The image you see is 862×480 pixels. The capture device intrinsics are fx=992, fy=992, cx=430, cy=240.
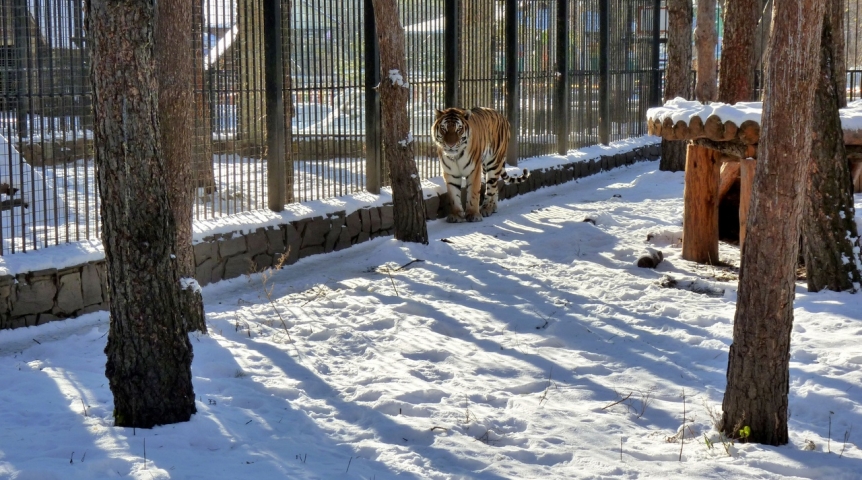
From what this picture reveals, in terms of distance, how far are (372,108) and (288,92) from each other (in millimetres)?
1119

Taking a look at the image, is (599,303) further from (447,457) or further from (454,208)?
(454,208)

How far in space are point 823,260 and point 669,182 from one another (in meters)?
7.79

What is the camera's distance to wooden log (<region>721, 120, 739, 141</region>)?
22.9 ft

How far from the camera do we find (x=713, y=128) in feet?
23.4

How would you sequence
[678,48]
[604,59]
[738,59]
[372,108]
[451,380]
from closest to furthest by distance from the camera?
[451,380]
[738,59]
[372,108]
[678,48]
[604,59]

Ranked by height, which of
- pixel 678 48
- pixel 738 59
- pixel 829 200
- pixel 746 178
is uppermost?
pixel 678 48

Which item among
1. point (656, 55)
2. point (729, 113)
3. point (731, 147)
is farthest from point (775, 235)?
point (656, 55)

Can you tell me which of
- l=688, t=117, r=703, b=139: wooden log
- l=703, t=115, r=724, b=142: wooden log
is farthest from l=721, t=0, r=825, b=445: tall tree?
l=688, t=117, r=703, b=139: wooden log

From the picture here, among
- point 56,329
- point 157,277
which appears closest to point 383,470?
point 157,277

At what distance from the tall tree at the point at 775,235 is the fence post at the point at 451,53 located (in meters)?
7.99

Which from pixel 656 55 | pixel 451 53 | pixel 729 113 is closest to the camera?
pixel 729 113

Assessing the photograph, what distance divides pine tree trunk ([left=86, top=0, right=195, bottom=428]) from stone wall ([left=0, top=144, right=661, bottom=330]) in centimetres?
239

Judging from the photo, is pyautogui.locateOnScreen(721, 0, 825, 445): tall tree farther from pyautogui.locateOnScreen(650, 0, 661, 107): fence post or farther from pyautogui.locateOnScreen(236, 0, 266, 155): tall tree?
pyautogui.locateOnScreen(650, 0, 661, 107): fence post

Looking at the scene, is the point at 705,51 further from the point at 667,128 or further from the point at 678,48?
the point at 667,128
